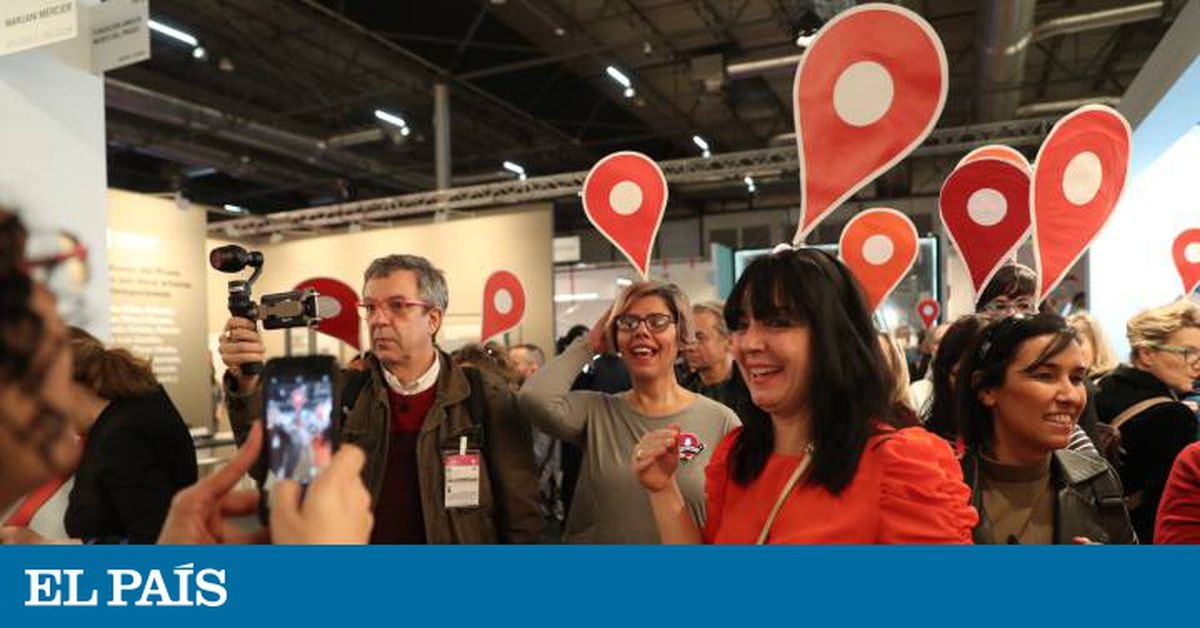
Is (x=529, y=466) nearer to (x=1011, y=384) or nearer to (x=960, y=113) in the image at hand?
(x=1011, y=384)

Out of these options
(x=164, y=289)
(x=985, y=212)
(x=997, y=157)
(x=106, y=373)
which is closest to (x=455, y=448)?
(x=106, y=373)

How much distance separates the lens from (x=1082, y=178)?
6.39 feet

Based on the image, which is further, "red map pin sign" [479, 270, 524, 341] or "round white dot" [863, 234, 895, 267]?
"red map pin sign" [479, 270, 524, 341]

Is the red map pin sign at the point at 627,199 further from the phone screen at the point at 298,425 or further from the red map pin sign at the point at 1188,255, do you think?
the red map pin sign at the point at 1188,255

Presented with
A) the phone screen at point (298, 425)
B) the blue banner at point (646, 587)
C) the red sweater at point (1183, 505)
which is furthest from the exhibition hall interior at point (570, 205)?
the blue banner at point (646, 587)

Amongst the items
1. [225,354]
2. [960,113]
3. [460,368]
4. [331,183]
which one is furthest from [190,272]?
[960,113]

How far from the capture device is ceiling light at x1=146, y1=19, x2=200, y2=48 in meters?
6.77

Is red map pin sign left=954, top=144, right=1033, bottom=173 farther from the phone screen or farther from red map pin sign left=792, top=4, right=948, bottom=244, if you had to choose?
the phone screen

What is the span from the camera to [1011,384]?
63.6 inches

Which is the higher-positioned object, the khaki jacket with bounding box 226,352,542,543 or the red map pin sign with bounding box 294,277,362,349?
the red map pin sign with bounding box 294,277,362,349

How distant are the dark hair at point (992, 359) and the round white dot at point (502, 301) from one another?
3422mm

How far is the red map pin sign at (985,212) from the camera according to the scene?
2207 millimetres

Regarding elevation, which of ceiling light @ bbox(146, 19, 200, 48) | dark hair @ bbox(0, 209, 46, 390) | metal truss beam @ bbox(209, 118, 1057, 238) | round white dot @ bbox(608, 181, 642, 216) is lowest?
dark hair @ bbox(0, 209, 46, 390)

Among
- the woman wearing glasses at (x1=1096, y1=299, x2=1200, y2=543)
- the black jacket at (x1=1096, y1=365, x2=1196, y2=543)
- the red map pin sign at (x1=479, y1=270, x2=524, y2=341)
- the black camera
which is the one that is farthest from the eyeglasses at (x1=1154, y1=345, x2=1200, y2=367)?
the red map pin sign at (x1=479, y1=270, x2=524, y2=341)
